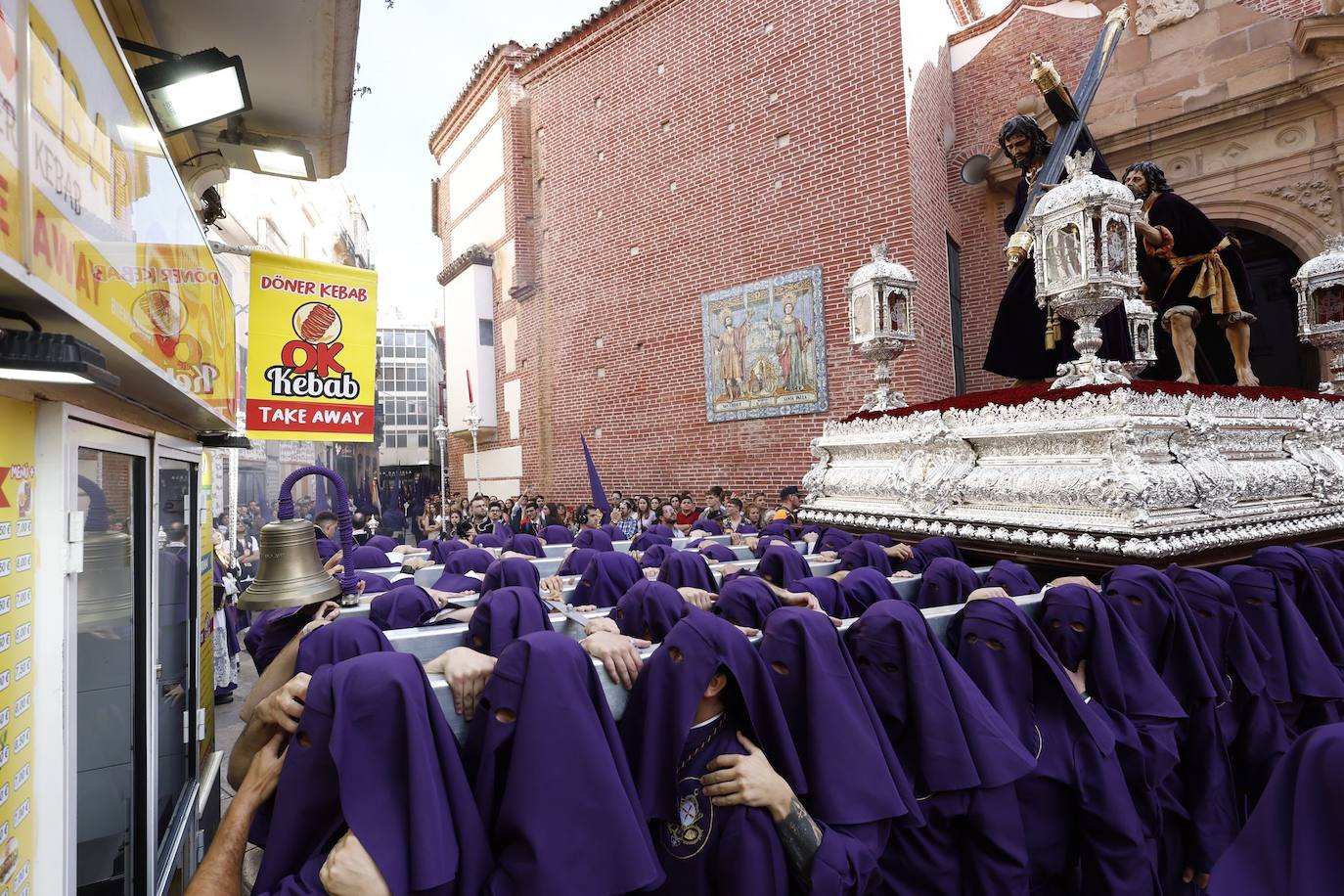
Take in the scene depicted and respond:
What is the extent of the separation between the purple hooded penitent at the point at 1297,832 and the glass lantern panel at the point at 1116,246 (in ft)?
13.1

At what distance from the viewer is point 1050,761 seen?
260cm

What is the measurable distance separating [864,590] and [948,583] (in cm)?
53

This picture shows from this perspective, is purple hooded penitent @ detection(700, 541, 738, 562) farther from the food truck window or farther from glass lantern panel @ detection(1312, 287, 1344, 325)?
glass lantern panel @ detection(1312, 287, 1344, 325)

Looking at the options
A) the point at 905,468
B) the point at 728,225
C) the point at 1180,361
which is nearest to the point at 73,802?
the point at 905,468

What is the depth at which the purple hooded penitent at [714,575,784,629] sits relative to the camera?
318cm

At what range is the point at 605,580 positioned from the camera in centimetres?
440

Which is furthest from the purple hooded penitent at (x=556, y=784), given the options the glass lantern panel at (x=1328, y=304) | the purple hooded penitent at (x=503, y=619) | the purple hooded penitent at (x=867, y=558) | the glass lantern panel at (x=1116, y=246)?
the glass lantern panel at (x=1328, y=304)

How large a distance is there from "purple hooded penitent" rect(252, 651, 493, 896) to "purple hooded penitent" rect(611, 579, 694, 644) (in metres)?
1.47

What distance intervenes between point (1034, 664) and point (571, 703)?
1.92m

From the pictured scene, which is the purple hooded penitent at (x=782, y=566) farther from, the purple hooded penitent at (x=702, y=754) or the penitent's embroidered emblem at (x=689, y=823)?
the penitent's embroidered emblem at (x=689, y=823)

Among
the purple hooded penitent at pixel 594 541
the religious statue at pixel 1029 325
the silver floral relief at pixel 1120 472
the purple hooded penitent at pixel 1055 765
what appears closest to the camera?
the purple hooded penitent at pixel 1055 765

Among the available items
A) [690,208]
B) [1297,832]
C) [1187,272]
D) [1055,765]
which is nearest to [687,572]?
[1055,765]

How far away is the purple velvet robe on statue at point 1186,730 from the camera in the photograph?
3033mm

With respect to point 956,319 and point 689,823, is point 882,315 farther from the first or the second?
point 689,823
